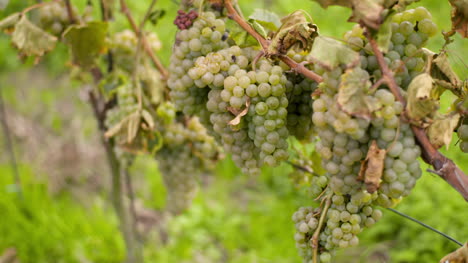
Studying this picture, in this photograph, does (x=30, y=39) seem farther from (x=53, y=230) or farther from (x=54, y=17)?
(x=53, y=230)

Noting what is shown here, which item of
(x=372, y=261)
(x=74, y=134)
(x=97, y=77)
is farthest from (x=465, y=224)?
(x=74, y=134)

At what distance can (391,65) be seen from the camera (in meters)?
0.59

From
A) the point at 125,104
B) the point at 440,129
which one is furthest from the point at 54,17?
the point at 440,129

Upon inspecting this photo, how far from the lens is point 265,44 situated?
0.71 m

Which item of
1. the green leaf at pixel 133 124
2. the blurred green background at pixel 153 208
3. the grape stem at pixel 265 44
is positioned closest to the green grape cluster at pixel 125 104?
the green leaf at pixel 133 124

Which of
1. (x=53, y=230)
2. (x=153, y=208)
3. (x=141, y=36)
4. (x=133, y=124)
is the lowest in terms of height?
(x=153, y=208)

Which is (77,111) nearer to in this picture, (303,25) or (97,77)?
(97,77)

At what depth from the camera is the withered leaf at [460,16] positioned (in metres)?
0.61

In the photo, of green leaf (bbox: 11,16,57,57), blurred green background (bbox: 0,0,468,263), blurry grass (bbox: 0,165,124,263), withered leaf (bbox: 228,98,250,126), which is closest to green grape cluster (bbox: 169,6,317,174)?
withered leaf (bbox: 228,98,250,126)

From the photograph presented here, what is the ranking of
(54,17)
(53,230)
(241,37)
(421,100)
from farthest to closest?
(53,230)
(54,17)
(241,37)
(421,100)

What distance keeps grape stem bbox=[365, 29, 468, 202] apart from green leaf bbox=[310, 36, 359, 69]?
3 centimetres

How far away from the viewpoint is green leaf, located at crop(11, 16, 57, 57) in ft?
3.33

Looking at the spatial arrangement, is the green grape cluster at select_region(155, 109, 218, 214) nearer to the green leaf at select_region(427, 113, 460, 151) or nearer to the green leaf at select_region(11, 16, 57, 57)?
the green leaf at select_region(11, 16, 57, 57)

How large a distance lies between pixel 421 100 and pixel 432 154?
0.24 ft
